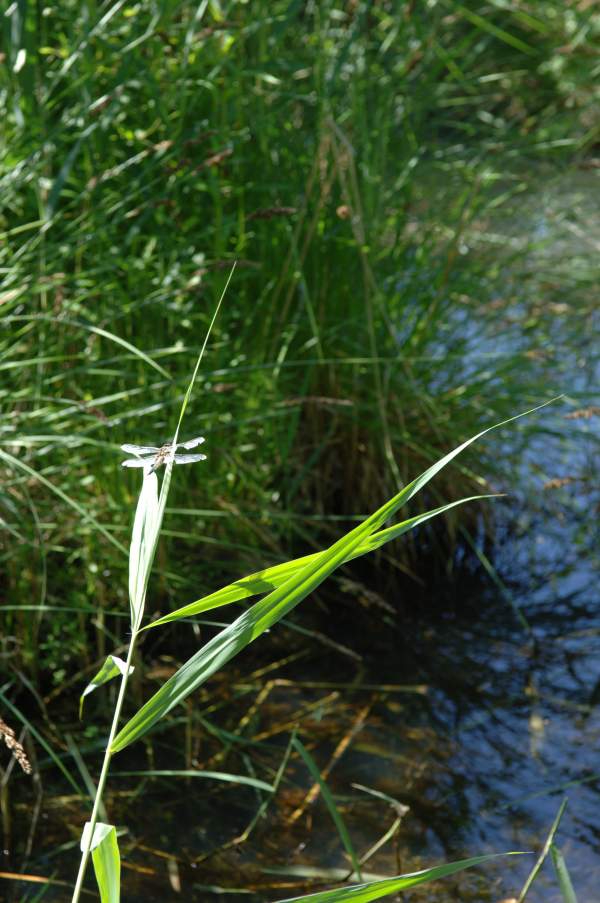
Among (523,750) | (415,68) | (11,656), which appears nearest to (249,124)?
(415,68)

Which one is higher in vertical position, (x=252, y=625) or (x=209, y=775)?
(x=252, y=625)

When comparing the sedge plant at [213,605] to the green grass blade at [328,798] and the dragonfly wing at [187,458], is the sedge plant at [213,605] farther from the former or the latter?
the green grass blade at [328,798]

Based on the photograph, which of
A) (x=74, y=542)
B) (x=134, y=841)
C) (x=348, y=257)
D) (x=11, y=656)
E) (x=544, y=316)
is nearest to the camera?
(x=134, y=841)

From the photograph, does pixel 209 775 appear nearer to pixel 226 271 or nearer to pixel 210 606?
pixel 210 606

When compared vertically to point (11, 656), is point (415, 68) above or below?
above

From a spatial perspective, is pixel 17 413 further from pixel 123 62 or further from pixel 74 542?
pixel 123 62

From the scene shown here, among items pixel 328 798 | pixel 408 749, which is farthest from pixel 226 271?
pixel 328 798

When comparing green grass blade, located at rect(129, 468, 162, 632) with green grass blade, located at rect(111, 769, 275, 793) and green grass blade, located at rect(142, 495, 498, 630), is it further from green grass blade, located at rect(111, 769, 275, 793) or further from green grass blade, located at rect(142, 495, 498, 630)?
green grass blade, located at rect(111, 769, 275, 793)
